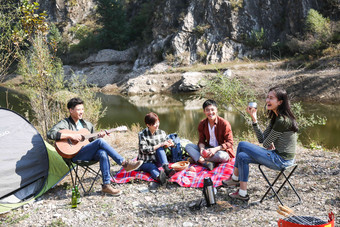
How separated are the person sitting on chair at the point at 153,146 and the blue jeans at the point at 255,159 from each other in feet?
4.48

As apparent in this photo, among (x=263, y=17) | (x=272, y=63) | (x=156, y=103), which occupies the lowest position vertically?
(x=156, y=103)

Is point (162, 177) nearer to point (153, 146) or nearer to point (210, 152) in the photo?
point (153, 146)

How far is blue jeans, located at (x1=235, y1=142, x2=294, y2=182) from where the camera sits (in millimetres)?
3611

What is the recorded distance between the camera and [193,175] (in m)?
4.81

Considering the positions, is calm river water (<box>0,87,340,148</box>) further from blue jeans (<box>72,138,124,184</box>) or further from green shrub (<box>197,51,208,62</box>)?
green shrub (<box>197,51,208,62</box>)

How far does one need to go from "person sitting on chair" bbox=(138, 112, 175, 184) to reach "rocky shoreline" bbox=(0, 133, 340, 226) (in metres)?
0.29

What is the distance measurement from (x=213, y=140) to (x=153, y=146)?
109 centimetres

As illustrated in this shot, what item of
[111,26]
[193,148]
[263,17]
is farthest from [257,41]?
[193,148]

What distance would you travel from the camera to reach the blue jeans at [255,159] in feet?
11.8

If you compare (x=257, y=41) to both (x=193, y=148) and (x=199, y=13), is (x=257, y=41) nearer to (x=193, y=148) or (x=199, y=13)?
(x=199, y=13)

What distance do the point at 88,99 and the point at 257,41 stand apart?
2213 centimetres

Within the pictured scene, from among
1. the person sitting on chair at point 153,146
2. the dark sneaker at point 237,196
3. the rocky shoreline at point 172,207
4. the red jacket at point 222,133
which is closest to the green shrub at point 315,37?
the red jacket at point 222,133

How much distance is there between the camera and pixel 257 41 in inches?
1110

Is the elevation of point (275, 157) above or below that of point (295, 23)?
below
